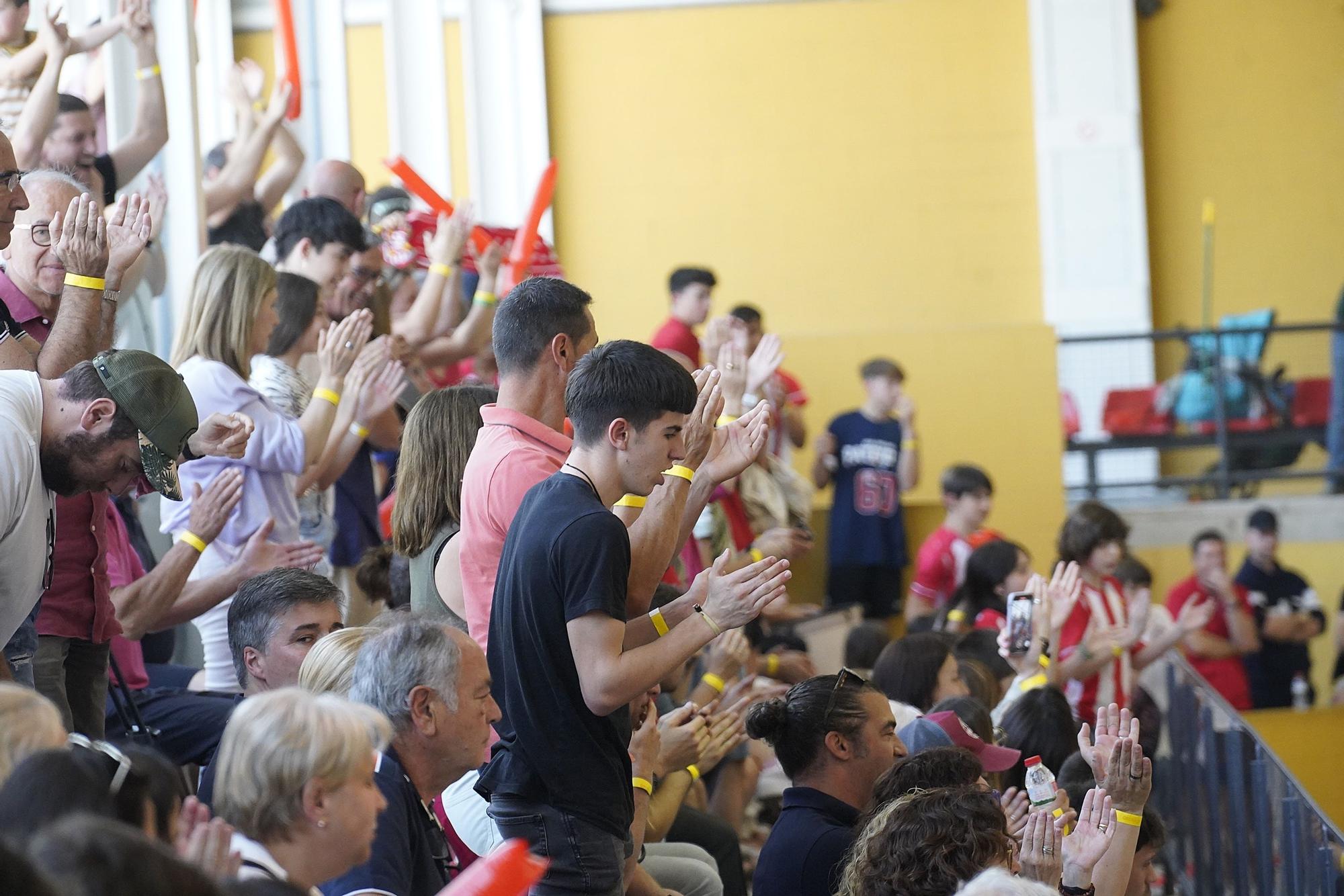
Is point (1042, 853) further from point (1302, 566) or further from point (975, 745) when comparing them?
point (1302, 566)

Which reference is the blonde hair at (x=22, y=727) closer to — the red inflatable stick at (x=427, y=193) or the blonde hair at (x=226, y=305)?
the blonde hair at (x=226, y=305)

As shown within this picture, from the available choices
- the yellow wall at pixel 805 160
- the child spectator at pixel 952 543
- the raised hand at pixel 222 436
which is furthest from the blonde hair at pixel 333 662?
the yellow wall at pixel 805 160

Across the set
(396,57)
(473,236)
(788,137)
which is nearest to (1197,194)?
(788,137)

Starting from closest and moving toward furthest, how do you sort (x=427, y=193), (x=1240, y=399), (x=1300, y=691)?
(x=427, y=193) < (x=1300, y=691) < (x=1240, y=399)

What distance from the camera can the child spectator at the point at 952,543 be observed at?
6.52m

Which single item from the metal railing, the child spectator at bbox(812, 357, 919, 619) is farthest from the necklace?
the metal railing

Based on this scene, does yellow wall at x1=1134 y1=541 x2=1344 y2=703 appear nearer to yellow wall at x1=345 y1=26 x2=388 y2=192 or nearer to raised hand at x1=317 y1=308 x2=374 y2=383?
yellow wall at x1=345 y1=26 x2=388 y2=192

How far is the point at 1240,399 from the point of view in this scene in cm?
930

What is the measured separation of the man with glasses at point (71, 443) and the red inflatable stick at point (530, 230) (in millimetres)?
2608

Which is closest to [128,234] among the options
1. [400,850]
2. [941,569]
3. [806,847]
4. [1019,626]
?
[400,850]

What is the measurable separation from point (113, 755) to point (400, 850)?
20.9 inches

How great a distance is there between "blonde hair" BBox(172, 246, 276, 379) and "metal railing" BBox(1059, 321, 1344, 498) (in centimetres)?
636

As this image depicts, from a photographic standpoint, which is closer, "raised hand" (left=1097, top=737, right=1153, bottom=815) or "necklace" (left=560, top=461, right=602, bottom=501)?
"necklace" (left=560, top=461, right=602, bottom=501)

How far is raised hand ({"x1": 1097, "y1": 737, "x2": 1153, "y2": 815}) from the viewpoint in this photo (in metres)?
2.87
